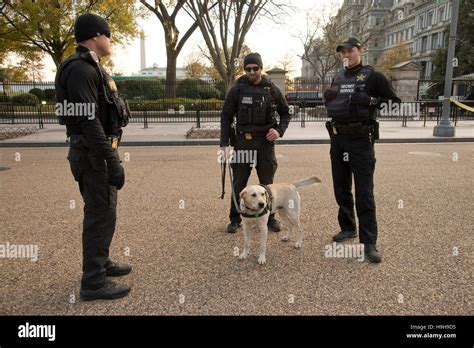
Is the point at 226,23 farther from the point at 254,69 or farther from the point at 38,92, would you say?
the point at 38,92

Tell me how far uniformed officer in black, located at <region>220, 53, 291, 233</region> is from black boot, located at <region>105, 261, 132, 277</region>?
1.58 metres

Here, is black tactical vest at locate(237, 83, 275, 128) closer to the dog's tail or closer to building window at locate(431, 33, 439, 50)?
the dog's tail

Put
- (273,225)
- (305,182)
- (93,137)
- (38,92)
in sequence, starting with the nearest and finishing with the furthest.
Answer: (93,137)
(305,182)
(273,225)
(38,92)

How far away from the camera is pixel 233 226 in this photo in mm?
4930

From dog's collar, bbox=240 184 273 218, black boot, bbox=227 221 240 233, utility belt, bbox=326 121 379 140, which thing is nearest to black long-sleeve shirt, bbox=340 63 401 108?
utility belt, bbox=326 121 379 140

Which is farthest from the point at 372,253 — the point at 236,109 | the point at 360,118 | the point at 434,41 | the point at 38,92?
the point at 434,41

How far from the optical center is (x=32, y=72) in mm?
43688

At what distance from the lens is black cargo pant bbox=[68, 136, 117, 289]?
3008mm

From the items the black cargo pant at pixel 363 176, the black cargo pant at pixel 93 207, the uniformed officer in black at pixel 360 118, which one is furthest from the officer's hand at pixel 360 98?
the black cargo pant at pixel 93 207

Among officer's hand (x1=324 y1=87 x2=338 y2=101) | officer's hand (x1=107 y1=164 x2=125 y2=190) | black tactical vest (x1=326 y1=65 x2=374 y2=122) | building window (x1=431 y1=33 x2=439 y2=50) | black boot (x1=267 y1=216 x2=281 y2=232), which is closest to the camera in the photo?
officer's hand (x1=107 y1=164 x2=125 y2=190)

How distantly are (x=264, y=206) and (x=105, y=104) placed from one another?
183 cm

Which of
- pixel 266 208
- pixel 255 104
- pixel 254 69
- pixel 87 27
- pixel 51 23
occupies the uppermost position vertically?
pixel 51 23

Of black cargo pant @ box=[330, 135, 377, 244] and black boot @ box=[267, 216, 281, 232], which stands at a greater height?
black cargo pant @ box=[330, 135, 377, 244]

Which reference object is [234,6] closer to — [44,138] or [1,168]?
[44,138]
